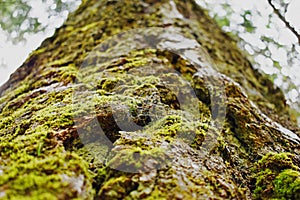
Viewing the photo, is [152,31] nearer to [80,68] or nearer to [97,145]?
[80,68]

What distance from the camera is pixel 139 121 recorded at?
2.29m

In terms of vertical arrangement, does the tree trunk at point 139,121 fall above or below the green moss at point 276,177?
above

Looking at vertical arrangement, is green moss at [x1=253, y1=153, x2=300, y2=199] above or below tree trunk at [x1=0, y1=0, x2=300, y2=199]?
below

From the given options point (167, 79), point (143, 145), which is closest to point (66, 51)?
point (167, 79)

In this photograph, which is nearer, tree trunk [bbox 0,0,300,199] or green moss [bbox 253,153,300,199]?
tree trunk [bbox 0,0,300,199]

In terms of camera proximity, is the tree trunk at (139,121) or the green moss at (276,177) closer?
the tree trunk at (139,121)

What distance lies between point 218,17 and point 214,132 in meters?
4.07

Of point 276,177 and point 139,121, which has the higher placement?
point 139,121

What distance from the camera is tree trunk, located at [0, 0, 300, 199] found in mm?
1640

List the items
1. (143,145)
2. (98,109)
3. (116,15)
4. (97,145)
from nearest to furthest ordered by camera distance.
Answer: (143,145) → (97,145) → (98,109) → (116,15)

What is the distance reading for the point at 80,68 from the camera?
3367 millimetres

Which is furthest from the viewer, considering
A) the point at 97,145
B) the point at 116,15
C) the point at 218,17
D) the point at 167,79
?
the point at 218,17

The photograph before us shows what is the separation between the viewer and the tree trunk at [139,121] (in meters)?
1.64

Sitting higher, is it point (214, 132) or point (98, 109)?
point (98, 109)
